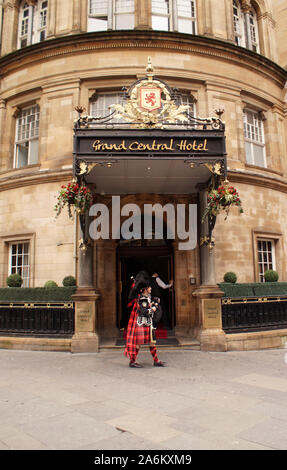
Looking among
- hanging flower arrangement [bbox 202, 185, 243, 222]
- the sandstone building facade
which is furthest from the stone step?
hanging flower arrangement [bbox 202, 185, 243, 222]

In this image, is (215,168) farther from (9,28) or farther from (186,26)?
(9,28)

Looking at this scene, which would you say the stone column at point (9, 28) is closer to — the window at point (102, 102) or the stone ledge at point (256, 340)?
the window at point (102, 102)

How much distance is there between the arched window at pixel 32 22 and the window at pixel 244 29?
8444mm

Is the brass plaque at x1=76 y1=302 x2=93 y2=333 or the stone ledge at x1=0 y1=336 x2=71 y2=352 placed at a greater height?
the brass plaque at x1=76 y1=302 x2=93 y2=333

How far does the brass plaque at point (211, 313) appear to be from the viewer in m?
9.83

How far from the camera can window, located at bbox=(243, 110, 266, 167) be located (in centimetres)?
1439

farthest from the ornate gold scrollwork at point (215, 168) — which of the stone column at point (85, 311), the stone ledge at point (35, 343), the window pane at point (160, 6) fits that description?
the window pane at point (160, 6)

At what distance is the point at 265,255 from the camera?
13797 millimetres

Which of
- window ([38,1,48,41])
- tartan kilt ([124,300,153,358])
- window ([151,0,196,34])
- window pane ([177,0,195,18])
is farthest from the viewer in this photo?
window ([38,1,48,41])

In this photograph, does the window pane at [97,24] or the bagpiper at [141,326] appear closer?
the bagpiper at [141,326]

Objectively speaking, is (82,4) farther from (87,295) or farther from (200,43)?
(87,295)

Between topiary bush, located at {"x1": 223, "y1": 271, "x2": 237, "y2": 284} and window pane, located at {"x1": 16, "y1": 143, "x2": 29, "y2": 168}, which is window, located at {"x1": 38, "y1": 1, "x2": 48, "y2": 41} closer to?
window pane, located at {"x1": 16, "y1": 143, "x2": 29, "y2": 168}

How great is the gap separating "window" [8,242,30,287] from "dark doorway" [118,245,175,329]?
3.49 m

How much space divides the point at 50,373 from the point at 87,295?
9.26 ft
